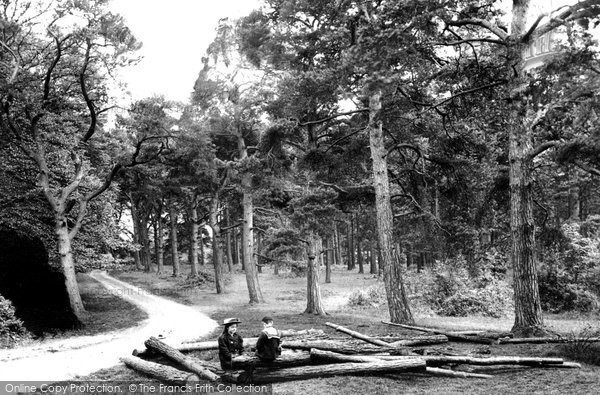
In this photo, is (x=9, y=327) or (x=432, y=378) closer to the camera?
(x=432, y=378)

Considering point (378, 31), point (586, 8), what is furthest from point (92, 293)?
point (586, 8)

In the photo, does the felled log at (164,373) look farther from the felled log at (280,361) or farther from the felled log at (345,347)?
the felled log at (345,347)

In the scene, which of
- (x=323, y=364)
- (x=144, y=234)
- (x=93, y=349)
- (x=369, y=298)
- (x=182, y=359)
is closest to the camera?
(x=323, y=364)

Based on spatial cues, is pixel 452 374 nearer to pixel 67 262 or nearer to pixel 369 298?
pixel 369 298

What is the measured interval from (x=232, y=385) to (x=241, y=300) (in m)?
19.4

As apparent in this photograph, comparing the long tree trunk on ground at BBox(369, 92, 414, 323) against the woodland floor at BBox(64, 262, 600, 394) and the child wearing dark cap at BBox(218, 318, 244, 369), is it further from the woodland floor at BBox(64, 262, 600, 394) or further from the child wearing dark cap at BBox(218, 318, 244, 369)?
the child wearing dark cap at BBox(218, 318, 244, 369)

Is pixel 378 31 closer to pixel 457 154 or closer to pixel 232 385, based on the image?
pixel 457 154

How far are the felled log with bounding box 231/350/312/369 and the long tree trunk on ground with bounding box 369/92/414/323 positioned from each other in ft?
19.9

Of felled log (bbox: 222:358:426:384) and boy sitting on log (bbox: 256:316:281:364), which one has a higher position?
boy sitting on log (bbox: 256:316:281:364)

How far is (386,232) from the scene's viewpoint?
1528 centimetres

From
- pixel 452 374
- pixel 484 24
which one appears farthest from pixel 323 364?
pixel 484 24

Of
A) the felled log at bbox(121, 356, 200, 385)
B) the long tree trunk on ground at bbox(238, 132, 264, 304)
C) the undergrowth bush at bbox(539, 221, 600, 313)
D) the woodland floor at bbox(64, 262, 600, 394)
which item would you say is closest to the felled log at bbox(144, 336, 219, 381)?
the felled log at bbox(121, 356, 200, 385)

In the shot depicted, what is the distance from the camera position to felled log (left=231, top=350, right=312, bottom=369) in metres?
9.22

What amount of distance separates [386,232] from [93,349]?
32.7ft
